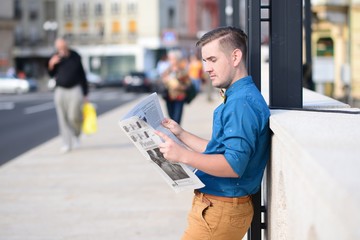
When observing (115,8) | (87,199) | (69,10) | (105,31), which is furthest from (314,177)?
(69,10)

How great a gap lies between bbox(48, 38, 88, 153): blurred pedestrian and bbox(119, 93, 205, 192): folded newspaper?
388 inches

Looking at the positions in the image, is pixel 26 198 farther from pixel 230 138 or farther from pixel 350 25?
pixel 350 25

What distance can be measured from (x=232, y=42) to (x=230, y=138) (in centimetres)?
47

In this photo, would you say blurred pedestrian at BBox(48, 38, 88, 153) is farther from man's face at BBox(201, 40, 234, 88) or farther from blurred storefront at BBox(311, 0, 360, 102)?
blurred storefront at BBox(311, 0, 360, 102)

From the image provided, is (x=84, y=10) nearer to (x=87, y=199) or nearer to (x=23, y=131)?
(x=23, y=131)

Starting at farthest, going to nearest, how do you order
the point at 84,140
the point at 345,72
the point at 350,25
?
the point at 350,25, the point at 345,72, the point at 84,140

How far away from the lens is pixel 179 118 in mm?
12883

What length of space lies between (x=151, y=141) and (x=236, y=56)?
0.52 meters

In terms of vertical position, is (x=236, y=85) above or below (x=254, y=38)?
below

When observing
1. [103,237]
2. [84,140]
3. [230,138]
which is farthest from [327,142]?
[84,140]

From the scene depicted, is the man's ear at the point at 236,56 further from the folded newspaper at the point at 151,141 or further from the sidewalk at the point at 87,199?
the sidewalk at the point at 87,199

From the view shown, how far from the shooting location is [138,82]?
186 feet

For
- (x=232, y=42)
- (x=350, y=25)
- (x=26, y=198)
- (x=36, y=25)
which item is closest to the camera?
(x=232, y=42)

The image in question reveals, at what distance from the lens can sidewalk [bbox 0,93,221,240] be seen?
702 centimetres
